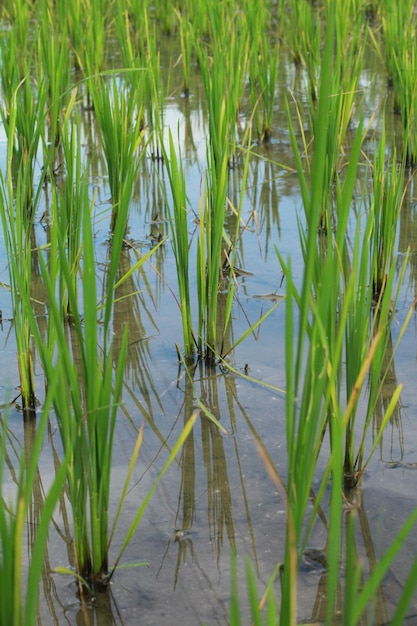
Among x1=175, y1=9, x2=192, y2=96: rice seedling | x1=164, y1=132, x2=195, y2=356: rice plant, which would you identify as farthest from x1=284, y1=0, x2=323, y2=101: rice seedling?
x1=164, y1=132, x2=195, y2=356: rice plant

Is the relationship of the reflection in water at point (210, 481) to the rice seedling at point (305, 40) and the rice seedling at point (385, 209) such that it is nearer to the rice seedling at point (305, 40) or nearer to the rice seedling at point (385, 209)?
the rice seedling at point (385, 209)

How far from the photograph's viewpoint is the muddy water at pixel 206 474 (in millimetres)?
1294

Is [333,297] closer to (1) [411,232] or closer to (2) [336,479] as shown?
(2) [336,479]

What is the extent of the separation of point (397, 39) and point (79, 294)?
86.7 inches

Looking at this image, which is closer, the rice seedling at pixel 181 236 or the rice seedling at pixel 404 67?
the rice seedling at pixel 181 236

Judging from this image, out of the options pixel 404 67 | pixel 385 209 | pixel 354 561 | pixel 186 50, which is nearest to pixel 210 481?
pixel 354 561

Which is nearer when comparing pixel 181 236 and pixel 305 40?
pixel 181 236

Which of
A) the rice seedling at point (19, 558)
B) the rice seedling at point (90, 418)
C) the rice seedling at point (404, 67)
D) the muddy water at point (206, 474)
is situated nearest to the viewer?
the rice seedling at point (19, 558)

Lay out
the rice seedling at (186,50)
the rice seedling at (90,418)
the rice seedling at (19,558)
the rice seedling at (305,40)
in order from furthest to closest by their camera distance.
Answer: the rice seedling at (186,50)
the rice seedling at (305,40)
the rice seedling at (90,418)
the rice seedling at (19,558)

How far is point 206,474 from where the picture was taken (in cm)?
159

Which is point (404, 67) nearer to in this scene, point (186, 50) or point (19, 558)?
point (186, 50)

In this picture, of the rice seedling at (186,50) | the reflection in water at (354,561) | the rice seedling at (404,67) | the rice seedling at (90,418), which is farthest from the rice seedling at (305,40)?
the rice seedling at (90,418)

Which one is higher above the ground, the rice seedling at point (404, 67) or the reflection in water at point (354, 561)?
the rice seedling at point (404, 67)

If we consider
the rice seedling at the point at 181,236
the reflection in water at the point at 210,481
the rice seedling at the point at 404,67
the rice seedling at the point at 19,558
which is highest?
the rice seedling at the point at 404,67
